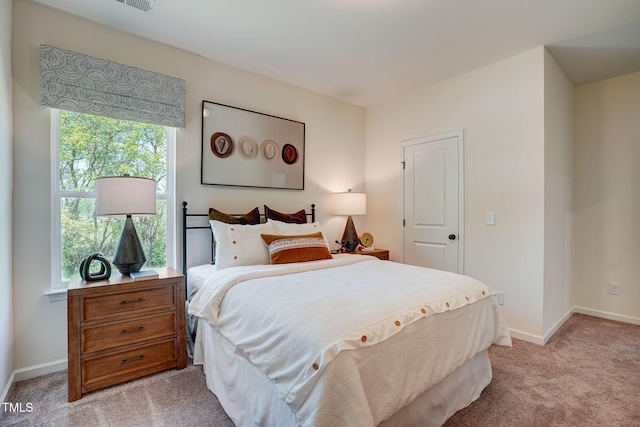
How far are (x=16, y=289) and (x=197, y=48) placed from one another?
232 centimetres

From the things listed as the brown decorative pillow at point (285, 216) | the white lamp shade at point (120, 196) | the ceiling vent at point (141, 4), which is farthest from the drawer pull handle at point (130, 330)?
the ceiling vent at point (141, 4)

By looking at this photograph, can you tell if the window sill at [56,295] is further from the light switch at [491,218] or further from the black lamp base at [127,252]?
the light switch at [491,218]

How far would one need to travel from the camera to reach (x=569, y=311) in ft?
11.6

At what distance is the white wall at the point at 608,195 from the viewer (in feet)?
10.8

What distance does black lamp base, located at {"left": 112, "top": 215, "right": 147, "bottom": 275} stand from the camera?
2.19m

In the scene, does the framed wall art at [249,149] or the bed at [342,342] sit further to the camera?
the framed wall art at [249,149]

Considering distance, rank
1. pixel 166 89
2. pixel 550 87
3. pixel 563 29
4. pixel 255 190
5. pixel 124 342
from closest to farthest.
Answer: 1. pixel 124 342
2. pixel 563 29
3. pixel 166 89
4. pixel 550 87
5. pixel 255 190

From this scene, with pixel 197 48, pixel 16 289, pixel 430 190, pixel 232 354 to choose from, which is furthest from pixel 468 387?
pixel 197 48

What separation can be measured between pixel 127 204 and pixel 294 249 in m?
1.24

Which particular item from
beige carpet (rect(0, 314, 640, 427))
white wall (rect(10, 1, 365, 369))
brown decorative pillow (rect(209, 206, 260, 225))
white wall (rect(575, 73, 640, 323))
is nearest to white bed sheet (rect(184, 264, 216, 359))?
beige carpet (rect(0, 314, 640, 427))

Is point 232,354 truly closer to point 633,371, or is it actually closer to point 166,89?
point 166,89

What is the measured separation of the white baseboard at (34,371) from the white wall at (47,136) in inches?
1.5

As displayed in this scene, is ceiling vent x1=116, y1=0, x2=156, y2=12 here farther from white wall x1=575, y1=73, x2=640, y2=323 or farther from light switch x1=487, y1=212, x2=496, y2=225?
white wall x1=575, y1=73, x2=640, y2=323

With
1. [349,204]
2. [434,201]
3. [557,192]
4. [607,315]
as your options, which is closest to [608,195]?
[557,192]
